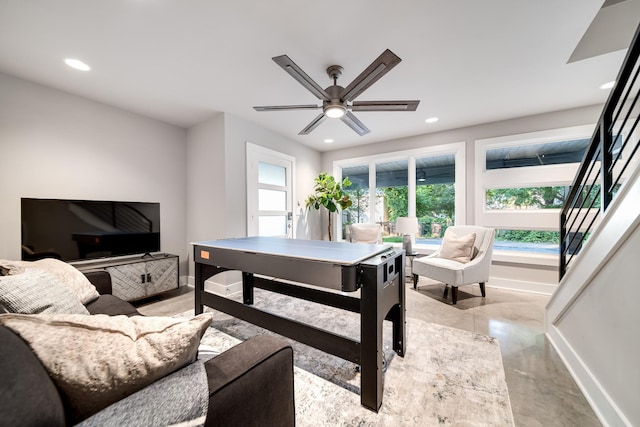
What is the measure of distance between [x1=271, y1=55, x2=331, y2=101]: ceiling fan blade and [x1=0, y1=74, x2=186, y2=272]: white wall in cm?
278

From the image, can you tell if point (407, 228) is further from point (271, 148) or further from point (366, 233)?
point (271, 148)

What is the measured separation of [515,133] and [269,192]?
3869mm

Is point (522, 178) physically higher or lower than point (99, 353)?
higher

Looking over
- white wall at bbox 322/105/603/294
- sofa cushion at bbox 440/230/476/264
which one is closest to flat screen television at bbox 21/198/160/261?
sofa cushion at bbox 440/230/476/264

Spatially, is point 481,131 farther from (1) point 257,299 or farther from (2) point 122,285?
(2) point 122,285

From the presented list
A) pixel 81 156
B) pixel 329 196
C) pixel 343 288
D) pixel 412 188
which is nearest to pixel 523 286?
pixel 412 188

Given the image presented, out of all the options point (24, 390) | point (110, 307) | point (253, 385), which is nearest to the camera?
point (24, 390)

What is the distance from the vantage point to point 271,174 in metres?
4.09

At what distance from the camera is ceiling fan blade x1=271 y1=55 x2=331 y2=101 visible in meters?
1.55

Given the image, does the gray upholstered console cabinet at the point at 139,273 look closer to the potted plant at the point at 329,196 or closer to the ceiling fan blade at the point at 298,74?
the potted plant at the point at 329,196

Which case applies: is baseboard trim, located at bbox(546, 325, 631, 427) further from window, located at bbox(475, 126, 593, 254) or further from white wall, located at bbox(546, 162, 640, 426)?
window, located at bbox(475, 126, 593, 254)

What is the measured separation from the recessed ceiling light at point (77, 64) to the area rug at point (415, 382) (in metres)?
2.74

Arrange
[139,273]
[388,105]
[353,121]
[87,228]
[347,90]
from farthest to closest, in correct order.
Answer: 1. [139,273]
2. [87,228]
3. [353,121]
4. [388,105]
5. [347,90]

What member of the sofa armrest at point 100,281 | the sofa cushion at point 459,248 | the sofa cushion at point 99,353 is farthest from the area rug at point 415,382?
the sofa cushion at point 459,248
